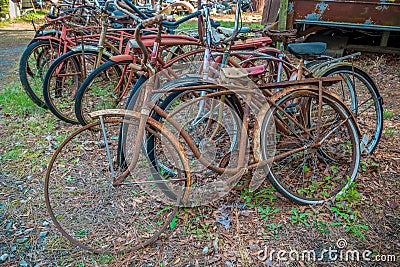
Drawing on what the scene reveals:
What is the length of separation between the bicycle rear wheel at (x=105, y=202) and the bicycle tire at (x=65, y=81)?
0.85 metres

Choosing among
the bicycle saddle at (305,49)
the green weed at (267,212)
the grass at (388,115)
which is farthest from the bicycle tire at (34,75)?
the grass at (388,115)

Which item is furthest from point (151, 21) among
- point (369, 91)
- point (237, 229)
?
point (369, 91)

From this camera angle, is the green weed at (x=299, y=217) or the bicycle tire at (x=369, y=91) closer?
the green weed at (x=299, y=217)

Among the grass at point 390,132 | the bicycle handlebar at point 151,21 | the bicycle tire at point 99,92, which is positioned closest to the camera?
the bicycle handlebar at point 151,21

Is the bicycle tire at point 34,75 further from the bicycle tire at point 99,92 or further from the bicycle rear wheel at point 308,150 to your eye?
the bicycle rear wheel at point 308,150

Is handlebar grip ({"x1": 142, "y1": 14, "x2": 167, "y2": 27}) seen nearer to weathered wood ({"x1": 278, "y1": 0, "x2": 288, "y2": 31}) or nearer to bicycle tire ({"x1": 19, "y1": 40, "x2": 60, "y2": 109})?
bicycle tire ({"x1": 19, "y1": 40, "x2": 60, "y2": 109})

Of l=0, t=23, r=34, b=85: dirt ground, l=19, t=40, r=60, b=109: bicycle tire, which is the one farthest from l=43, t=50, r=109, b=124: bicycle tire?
l=0, t=23, r=34, b=85: dirt ground

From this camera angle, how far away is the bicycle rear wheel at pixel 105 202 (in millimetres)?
2412

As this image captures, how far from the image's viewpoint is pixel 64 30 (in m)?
4.38

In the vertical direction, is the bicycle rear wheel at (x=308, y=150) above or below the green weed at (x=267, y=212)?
above

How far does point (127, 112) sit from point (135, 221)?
0.95 meters

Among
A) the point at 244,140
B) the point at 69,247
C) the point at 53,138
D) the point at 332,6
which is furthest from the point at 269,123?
the point at 332,6

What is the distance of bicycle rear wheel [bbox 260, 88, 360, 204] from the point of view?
2697 millimetres

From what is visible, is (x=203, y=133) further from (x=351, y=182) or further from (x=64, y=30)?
(x=64, y=30)
